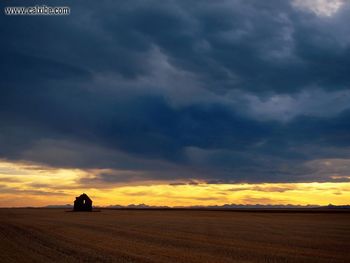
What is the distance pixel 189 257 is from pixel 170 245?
4.71 m

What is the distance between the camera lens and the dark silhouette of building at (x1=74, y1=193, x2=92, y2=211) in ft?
332

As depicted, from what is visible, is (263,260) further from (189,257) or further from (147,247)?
(147,247)

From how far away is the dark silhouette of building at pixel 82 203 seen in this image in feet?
332

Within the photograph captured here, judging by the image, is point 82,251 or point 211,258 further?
point 82,251

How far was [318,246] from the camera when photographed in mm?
22578

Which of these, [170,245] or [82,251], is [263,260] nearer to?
[170,245]

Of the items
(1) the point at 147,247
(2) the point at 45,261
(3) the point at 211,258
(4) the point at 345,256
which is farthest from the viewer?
(1) the point at 147,247

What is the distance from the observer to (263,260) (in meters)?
17.2

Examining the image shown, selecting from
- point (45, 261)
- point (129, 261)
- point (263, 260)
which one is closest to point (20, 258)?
point (45, 261)

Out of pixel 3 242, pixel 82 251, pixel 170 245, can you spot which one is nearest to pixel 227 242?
pixel 170 245

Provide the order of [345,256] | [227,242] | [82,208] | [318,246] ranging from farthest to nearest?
[82,208], [227,242], [318,246], [345,256]

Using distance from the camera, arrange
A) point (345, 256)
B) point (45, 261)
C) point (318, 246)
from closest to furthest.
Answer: point (45, 261), point (345, 256), point (318, 246)

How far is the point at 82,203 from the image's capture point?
101250mm

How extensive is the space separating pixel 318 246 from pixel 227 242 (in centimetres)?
517
